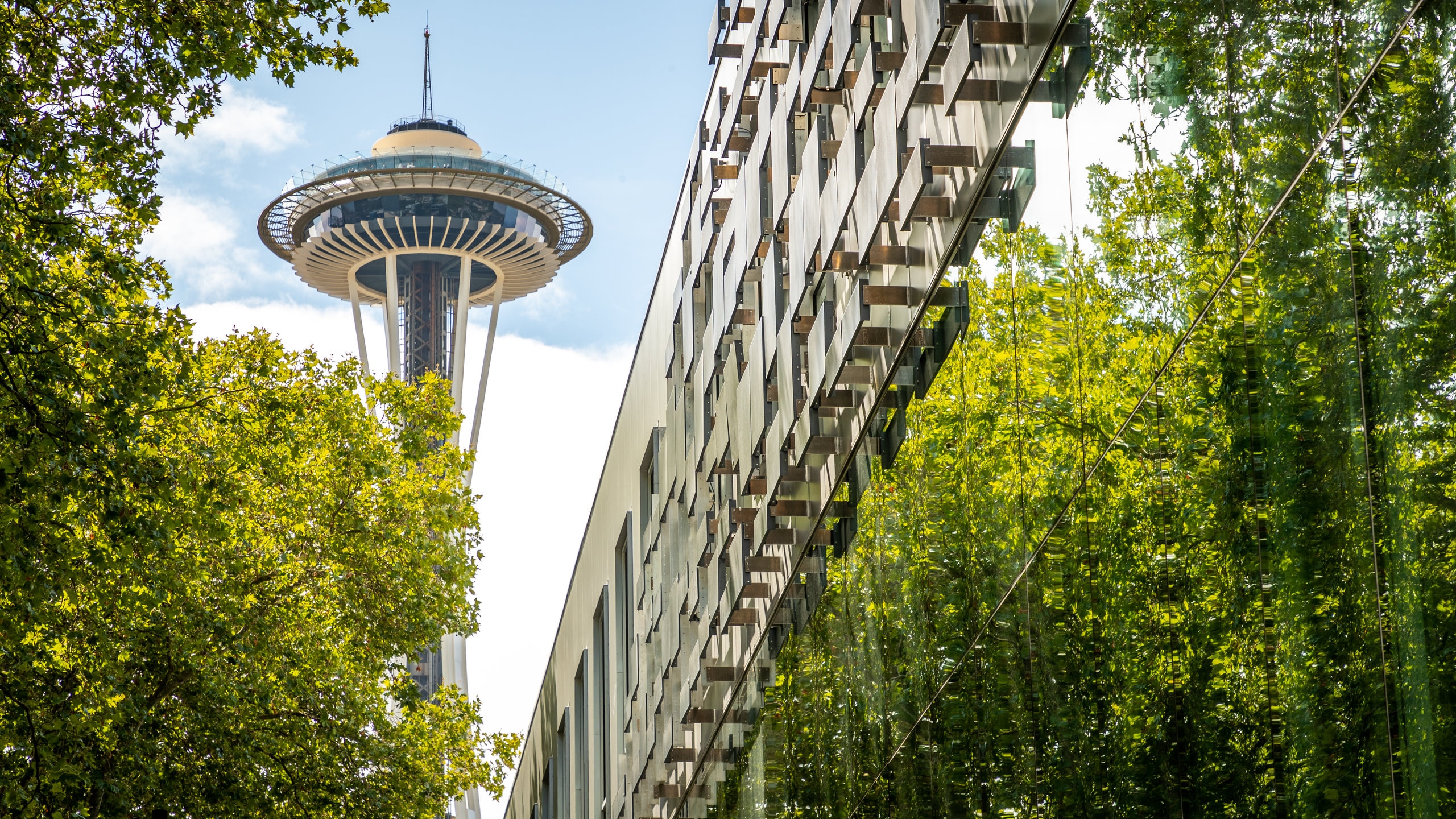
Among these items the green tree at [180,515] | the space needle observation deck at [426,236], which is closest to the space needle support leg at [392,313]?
the space needle observation deck at [426,236]

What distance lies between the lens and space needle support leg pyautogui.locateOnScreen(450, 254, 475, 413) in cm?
8369

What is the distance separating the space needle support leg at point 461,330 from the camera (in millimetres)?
83688

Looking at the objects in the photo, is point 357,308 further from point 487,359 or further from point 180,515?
point 180,515

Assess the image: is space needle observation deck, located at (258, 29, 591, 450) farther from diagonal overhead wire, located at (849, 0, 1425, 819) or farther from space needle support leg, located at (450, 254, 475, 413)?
diagonal overhead wire, located at (849, 0, 1425, 819)

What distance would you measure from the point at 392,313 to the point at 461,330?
3.84m

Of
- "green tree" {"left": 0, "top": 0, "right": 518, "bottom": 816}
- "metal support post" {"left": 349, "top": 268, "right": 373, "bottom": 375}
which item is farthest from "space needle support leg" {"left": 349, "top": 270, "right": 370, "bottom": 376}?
"green tree" {"left": 0, "top": 0, "right": 518, "bottom": 816}

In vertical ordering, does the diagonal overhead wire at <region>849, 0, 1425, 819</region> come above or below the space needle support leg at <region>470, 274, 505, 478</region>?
below

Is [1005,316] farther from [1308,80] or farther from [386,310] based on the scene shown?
[386,310]

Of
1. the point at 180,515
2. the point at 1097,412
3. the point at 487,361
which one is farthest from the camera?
the point at 487,361

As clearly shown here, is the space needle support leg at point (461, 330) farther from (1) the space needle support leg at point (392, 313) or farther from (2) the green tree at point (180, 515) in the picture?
(2) the green tree at point (180, 515)

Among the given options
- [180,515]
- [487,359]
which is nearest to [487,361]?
[487,359]

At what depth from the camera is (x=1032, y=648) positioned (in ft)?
20.2

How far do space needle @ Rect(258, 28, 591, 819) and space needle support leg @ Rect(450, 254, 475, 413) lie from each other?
7 centimetres

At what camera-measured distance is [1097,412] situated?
215 inches
